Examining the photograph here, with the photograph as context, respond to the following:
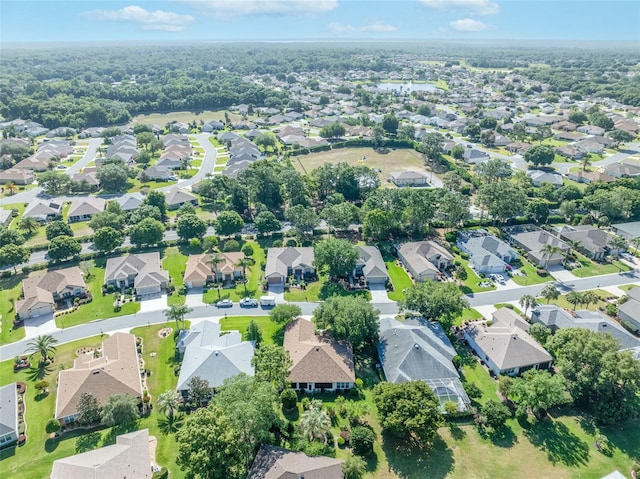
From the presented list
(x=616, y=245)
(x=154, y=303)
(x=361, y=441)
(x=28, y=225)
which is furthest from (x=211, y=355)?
(x=616, y=245)

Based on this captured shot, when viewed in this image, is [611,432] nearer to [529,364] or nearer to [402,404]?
[529,364]

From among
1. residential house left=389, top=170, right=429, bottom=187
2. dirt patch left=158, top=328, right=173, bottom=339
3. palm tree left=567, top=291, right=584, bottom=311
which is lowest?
dirt patch left=158, top=328, right=173, bottom=339

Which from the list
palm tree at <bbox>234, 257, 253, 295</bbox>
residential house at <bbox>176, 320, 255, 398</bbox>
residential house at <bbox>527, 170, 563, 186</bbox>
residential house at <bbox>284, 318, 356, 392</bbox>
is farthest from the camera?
residential house at <bbox>527, 170, 563, 186</bbox>

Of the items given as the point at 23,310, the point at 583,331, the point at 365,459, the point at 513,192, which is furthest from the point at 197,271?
the point at 513,192

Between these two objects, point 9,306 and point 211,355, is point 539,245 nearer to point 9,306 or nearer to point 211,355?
point 211,355

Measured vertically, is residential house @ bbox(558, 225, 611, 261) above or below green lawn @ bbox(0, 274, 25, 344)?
above

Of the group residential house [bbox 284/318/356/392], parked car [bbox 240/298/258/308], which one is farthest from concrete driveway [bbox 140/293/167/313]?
residential house [bbox 284/318/356/392]

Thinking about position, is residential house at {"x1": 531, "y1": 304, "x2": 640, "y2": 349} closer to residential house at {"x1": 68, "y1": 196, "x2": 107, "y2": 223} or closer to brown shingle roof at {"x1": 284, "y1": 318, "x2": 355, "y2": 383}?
brown shingle roof at {"x1": 284, "y1": 318, "x2": 355, "y2": 383}
